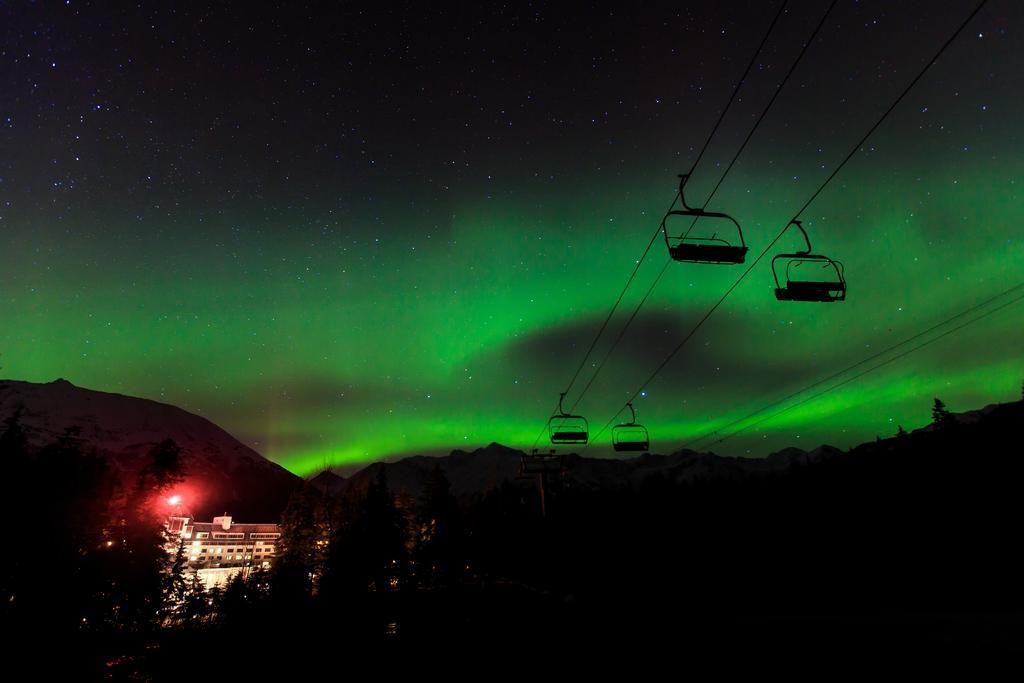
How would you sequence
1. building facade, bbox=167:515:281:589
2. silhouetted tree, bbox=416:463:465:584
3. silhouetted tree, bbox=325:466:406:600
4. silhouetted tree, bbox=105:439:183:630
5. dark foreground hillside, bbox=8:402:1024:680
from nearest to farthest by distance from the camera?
dark foreground hillside, bbox=8:402:1024:680 → silhouetted tree, bbox=105:439:183:630 → silhouetted tree, bbox=325:466:406:600 → silhouetted tree, bbox=416:463:465:584 → building facade, bbox=167:515:281:589

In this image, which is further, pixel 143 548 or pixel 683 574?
pixel 683 574

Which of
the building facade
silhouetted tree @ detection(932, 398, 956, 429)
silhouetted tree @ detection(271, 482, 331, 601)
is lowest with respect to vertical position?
the building facade

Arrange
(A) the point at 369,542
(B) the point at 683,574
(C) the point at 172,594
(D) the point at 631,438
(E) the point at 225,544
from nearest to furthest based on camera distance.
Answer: (D) the point at 631,438 < (C) the point at 172,594 < (A) the point at 369,542 < (B) the point at 683,574 < (E) the point at 225,544

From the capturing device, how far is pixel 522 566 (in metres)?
71.0

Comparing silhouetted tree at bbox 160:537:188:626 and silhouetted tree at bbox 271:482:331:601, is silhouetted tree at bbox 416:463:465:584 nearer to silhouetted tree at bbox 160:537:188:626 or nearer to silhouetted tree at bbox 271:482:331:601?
silhouetted tree at bbox 271:482:331:601

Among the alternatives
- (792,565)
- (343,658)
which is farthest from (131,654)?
(792,565)

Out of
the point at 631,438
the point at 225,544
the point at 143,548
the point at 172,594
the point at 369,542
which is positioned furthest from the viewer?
the point at 225,544

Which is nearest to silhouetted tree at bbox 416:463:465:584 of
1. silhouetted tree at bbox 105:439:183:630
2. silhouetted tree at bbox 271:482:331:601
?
silhouetted tree at bbox 271:482:331:601

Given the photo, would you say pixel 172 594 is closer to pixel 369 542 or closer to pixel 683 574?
pixel 369 542

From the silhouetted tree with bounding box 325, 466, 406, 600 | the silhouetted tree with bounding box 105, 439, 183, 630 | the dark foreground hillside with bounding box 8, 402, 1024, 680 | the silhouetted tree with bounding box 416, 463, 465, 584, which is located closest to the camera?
the dark foreground hillside with bounding box 8, 402, 1024, 680

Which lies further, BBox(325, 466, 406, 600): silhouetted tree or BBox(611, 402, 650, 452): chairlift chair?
BBox(325, 466, 406, 600): silhouetted tree

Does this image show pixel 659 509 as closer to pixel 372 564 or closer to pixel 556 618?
pixel 372 564

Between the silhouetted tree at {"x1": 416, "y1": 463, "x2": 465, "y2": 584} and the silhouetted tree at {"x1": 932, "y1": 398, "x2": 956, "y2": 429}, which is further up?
the silhouetted tree at {"x1": 932, "y1": 398, "x2": 956, "y2": 429}

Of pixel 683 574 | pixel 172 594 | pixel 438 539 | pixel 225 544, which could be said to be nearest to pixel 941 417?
pixel 683 574
